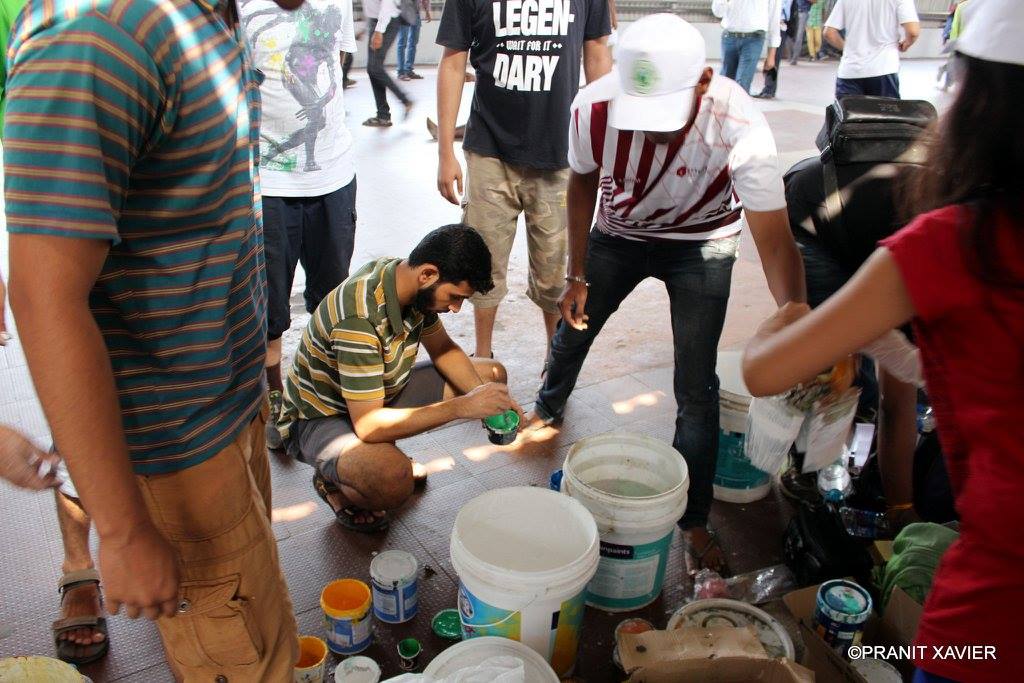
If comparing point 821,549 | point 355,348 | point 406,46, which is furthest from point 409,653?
point 406,46

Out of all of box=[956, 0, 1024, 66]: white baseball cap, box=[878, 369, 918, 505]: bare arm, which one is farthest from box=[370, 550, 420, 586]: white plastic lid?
box=[956, 0, 1024, 66]: white baseball cap

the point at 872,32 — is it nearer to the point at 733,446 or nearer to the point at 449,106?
the point at 449,106

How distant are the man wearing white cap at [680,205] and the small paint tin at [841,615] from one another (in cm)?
46

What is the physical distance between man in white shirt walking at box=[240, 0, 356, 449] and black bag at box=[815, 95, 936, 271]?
1807mm

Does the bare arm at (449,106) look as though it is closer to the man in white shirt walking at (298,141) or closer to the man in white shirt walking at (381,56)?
the man in white shirt walking at (298,141)

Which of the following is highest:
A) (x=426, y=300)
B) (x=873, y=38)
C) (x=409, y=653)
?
(x=873, y=38)

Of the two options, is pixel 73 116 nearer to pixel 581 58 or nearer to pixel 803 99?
pixel 581 58

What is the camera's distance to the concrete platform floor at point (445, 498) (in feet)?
7.23

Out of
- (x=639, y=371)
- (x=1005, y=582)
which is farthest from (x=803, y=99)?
(x=1005, y=582)

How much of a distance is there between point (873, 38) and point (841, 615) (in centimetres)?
514

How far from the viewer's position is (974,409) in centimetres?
106

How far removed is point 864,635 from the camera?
83.4 inches

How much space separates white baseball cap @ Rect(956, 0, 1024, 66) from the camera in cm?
97

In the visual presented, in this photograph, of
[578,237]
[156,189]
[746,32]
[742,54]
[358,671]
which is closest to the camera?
[156,189]
